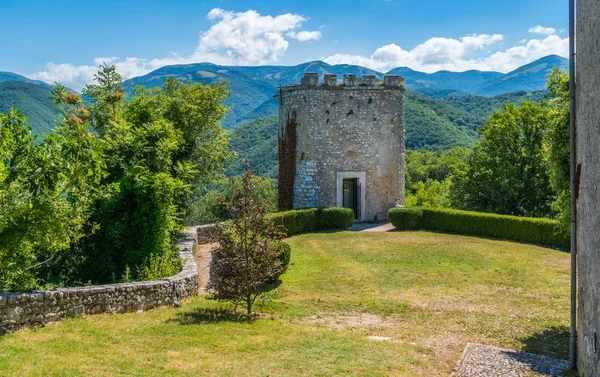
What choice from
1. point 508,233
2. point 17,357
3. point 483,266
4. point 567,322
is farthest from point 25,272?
point 508,233

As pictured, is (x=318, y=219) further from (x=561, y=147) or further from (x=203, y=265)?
(x=561, y=147)

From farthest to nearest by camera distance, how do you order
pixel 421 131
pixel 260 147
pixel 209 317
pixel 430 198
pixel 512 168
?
pixel 260 147 → pixel 421 131 → pixel 430 198 → pixel 512 168 → pixel 209 317

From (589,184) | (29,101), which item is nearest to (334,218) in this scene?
(589,184)

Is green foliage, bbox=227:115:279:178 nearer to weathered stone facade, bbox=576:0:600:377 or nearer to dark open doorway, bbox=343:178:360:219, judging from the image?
dark open doorway, bbox=343:178:360:219

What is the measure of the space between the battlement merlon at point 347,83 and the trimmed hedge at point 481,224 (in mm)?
6588

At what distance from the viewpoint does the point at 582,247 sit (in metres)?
6.85

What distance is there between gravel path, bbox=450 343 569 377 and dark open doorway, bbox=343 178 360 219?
1820 centimetres

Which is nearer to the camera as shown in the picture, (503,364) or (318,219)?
(503,364)

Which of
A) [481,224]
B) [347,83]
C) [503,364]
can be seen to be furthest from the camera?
[347,83]

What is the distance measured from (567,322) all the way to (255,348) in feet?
21.6

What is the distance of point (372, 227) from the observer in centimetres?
2530

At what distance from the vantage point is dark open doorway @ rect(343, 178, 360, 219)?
87.6 ft

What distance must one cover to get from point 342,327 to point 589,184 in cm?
559

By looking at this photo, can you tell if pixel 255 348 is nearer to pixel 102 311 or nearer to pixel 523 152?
pixel 102 311
